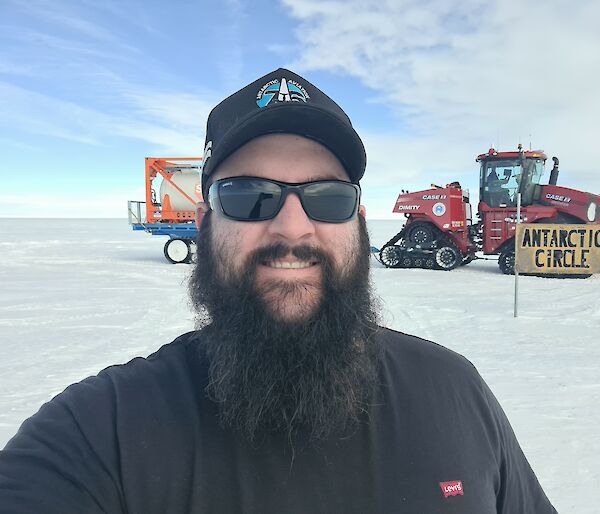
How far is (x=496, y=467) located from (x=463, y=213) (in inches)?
512

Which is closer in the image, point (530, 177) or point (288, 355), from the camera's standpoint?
point (288, 355)

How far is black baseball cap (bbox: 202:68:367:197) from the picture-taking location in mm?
1452

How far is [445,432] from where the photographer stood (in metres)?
1.24

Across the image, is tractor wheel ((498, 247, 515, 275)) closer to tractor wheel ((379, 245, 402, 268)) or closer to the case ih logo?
the case ih logo

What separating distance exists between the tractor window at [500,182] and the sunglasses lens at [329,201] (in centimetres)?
1231

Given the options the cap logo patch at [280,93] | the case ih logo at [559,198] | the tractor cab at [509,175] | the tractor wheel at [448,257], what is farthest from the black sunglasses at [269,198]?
A: the case ih logo at [559,198]

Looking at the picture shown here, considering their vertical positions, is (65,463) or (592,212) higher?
(592,212)

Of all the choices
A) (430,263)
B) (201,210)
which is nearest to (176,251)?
(430,263)

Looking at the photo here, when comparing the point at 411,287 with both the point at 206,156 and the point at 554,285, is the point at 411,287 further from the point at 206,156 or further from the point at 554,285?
the point at 206,156

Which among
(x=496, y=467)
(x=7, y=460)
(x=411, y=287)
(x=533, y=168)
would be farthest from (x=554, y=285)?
(x=7, y=460)

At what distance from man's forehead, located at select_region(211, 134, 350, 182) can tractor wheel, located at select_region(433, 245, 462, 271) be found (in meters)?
12.1

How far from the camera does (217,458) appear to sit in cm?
109

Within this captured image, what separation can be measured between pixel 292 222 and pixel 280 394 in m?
0.51

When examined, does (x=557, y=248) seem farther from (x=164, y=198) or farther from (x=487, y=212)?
(x=164, y=198)
